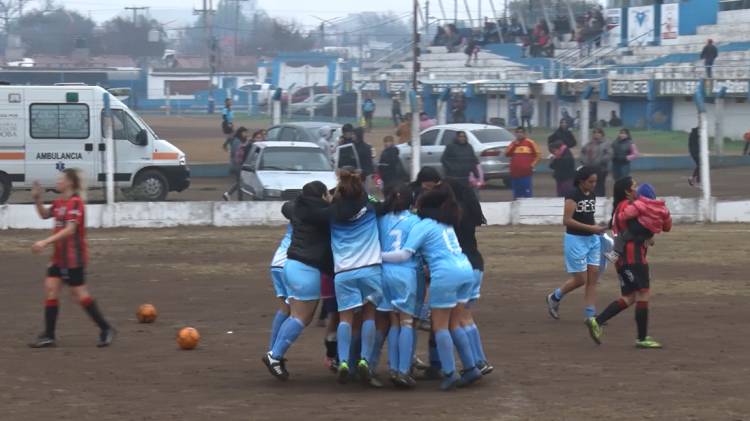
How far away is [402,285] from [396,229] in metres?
0.42

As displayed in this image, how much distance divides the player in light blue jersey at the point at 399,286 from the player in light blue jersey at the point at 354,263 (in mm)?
76

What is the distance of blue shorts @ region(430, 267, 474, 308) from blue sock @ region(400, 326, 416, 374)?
0.85 ft

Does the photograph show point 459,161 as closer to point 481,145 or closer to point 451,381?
point 481,145

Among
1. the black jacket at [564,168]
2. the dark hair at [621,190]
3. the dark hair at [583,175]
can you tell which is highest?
the dark hair at [583,175]

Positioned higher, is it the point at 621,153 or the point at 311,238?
the point at 311,238

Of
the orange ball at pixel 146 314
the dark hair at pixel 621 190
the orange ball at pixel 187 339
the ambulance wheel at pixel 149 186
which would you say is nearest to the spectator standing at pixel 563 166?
the ambulance wheel at pixel 149 186

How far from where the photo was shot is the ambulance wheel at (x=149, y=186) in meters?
26.3

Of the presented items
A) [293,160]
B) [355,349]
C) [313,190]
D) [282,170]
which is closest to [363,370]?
[355,349]

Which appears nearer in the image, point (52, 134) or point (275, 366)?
point (275, 366)

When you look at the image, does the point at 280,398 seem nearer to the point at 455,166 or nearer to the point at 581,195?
the point at 581,195

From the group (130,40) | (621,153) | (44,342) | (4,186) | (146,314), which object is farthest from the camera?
(130,40)

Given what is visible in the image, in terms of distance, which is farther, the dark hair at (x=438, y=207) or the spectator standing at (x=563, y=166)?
the spectator standing at (x=563, y=166)

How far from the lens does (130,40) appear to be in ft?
401

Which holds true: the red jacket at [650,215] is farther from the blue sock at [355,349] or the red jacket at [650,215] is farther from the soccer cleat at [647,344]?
the blue sock at [355,349]
